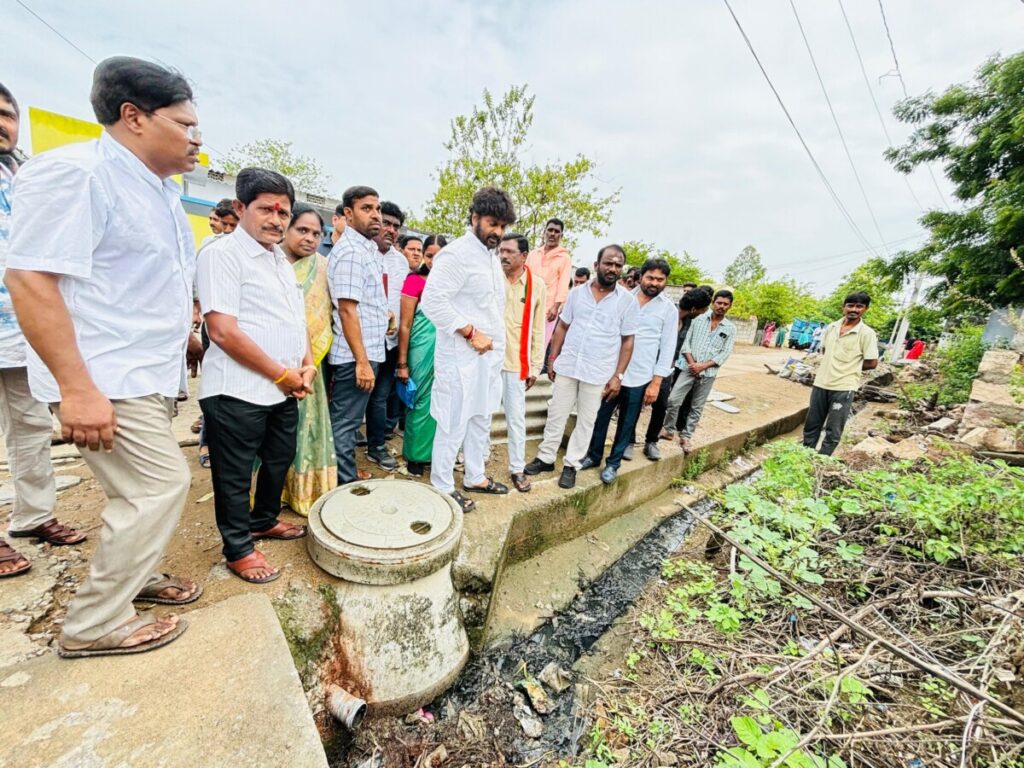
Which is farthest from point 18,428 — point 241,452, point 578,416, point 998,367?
point 998,367

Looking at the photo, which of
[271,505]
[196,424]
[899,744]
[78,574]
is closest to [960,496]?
[899,744]

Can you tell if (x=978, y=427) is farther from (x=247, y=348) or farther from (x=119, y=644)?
(x=119, y=644)

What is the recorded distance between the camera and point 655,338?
3.84 metres

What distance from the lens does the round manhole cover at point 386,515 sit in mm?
1981

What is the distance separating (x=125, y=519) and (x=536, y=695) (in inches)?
81.9

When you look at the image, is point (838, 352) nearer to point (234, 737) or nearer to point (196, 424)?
point (234, 737)

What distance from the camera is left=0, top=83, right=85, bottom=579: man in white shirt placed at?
1.73m

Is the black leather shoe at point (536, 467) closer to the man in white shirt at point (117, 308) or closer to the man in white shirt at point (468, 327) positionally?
the man in white shirt at point (468, 327)

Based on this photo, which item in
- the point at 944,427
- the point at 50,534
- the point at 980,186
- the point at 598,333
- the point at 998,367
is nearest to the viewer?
the point at 50,534

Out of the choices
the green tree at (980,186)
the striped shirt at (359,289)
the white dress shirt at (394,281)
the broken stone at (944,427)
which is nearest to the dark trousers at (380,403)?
the white dress shirt at (394,281)

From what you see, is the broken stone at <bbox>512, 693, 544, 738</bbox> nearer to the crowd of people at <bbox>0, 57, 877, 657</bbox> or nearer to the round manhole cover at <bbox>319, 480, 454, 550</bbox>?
the round manhole cover at <bbox>319, 480, 454, 550</bbox>

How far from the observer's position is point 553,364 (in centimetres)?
365

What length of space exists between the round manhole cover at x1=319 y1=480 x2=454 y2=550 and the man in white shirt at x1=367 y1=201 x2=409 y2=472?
81cm

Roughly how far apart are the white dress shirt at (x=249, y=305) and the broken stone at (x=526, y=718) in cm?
198
